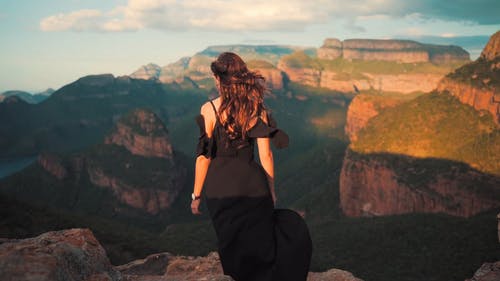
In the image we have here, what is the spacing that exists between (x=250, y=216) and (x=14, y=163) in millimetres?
203184

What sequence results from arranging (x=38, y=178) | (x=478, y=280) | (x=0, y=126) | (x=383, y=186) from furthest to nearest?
1. (x=0, y=126)
2. (x=38, y=178)
3. (x=383, y=186)
4. (x=478, y=280)

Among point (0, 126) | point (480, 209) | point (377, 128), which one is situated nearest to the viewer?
point (480, 209)

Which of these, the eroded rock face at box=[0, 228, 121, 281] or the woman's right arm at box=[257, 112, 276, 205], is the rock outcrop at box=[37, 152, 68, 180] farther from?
the woman's right arm at box=[257, 112, 276, 205]

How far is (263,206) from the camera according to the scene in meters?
7.47

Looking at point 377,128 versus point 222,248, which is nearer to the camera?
point 222,248

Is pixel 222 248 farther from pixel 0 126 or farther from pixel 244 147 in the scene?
pixel 0 126

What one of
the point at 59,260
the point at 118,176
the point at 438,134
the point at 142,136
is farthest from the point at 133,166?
Result: the point at 59,260

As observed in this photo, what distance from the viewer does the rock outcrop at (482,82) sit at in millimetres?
74062

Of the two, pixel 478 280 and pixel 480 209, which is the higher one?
pixel 478 280

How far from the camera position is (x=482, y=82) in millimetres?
77688

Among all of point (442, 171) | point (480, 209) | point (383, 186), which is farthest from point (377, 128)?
point (480, 209)

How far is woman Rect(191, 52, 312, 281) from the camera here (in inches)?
291

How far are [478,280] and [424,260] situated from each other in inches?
1209

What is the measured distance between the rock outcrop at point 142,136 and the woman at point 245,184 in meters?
104
